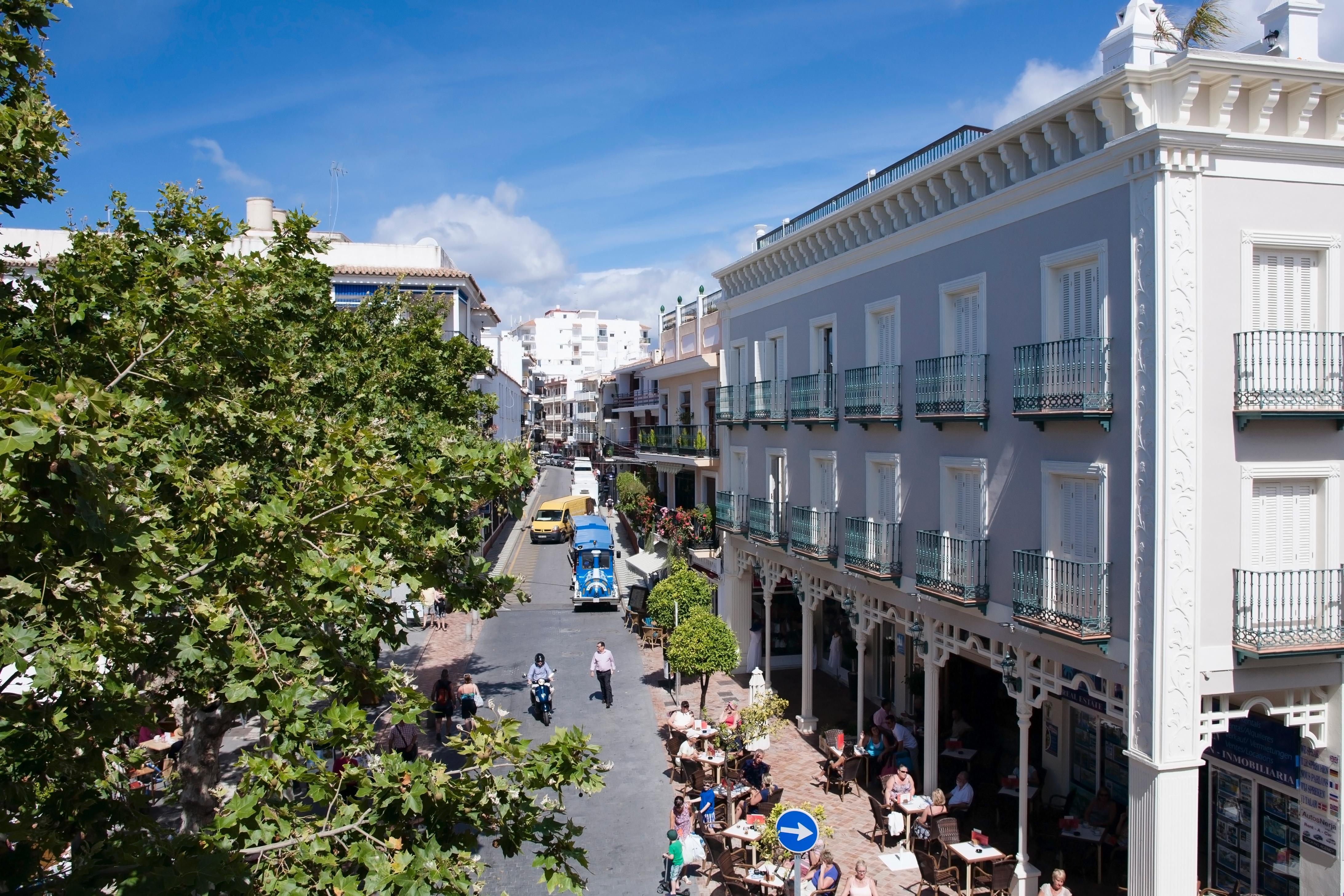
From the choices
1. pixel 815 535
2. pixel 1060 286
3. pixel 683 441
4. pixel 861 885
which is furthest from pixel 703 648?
pixel 683 441

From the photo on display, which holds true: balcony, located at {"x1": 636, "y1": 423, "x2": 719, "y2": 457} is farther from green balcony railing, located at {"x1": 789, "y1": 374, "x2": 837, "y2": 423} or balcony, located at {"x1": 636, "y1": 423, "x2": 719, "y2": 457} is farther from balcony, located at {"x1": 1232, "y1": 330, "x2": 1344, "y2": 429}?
balcony, located at {"x1": 1232, "y1": 330, "x2": 1344, "y2": 429}

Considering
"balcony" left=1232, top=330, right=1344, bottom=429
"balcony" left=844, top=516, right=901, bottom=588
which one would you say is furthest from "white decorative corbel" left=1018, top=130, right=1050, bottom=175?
"balcony" left=844, top=516, right=901, bottom=588

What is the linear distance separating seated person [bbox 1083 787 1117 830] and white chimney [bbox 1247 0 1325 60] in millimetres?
9944

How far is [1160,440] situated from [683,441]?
21.3 meters

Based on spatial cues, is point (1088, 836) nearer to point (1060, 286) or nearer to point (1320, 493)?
point (1320, 493)

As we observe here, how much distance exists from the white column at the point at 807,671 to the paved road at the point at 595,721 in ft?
10.3

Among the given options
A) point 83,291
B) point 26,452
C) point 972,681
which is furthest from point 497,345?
point 26,452

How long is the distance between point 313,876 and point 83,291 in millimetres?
5863

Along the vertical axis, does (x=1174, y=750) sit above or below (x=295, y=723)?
below

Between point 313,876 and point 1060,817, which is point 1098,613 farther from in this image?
point 313,876

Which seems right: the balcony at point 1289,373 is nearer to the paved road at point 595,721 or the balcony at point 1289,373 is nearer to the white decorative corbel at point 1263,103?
the white decorative corbel at point 1263,103

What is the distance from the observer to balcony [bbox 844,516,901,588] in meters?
16.2

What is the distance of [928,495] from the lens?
15375 mm

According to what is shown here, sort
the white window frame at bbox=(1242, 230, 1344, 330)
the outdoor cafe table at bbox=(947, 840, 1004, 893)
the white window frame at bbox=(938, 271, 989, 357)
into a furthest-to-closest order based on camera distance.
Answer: the white window frame at bbox=(938, 271, 989, 357), the outdoor cafe table at bbox=(947, 840, 1004, 893), the white window frame at bbox=(1242, 230, 1344, 330)
